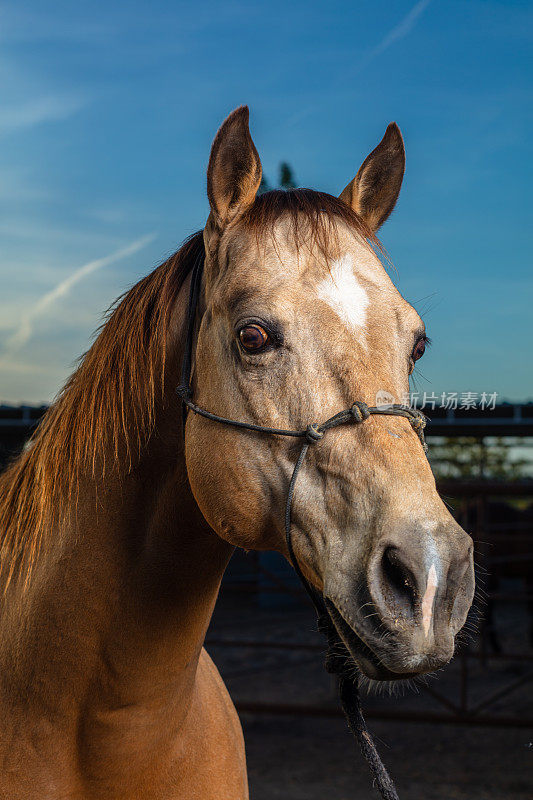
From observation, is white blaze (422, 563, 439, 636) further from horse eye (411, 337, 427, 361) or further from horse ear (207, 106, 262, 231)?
horse ear (207, 106, 262, 231)

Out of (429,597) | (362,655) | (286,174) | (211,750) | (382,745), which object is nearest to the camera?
(429,597)

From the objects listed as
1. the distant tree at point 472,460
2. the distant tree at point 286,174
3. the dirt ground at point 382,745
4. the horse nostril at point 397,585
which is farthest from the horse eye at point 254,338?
the distant tree at point 286,174

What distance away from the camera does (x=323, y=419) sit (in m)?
1.33

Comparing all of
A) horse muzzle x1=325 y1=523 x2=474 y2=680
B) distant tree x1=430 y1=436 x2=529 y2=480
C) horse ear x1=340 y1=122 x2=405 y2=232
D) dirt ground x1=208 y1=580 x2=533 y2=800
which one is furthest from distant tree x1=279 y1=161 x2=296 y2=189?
horse muzzle x1=325 y1=523 x2=474 y2=680

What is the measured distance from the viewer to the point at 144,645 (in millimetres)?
1589

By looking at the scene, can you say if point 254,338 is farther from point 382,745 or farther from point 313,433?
point 382,745

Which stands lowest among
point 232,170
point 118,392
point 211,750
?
point 211,750

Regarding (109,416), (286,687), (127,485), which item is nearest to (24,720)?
(127,485)

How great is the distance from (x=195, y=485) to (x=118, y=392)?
358 millimetres

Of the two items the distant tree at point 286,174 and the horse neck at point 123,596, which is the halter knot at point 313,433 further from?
the distant tree at point 286,174

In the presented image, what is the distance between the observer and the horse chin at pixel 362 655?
1.20 m

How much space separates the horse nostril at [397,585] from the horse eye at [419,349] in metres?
0.59

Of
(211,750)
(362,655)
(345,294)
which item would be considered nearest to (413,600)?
(362,655)

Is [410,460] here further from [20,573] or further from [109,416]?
[20,573]
